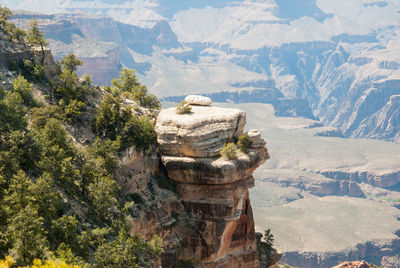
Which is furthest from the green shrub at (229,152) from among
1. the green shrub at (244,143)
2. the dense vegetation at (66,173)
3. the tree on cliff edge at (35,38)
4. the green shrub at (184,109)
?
the tree on cliff edge at (35,38)

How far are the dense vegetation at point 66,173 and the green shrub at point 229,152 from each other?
11.7 metres

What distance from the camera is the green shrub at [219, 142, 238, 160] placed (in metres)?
73.1

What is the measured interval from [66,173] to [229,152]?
2555cm

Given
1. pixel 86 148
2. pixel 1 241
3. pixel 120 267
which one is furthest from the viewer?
pixel 86 148

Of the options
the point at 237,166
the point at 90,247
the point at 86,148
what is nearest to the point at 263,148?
the point at 237,166

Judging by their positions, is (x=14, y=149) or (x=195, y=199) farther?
(x=195, y=199)

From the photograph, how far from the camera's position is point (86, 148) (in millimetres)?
65500

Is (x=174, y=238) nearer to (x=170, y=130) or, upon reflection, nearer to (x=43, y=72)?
(x=170, y=130)

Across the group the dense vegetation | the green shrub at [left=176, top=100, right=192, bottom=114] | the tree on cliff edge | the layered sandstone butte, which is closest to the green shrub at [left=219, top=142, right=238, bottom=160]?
the layered sandstone butte

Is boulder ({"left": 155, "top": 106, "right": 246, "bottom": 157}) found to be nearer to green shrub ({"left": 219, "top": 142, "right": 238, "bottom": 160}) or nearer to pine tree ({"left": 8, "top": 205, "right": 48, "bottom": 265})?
green shrub ({"left": 219, "top": 142, "right": 238, "bottom": 160})

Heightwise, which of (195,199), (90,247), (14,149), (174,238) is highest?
(14,149)

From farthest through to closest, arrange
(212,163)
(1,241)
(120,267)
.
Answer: (212,163), (120,267), (1,241)

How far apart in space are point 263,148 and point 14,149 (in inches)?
1608

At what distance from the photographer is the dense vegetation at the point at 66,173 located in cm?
4662
